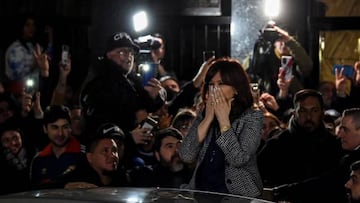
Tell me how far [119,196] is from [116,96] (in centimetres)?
456

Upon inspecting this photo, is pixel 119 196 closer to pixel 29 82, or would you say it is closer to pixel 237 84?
pixel 237 84

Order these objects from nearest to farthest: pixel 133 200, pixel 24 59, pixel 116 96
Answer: pixel 133 200 < pixel 116 96 < pixel 24 59

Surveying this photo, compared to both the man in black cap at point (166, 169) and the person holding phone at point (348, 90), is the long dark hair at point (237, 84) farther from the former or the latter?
the person holding phone at point (348, 90)

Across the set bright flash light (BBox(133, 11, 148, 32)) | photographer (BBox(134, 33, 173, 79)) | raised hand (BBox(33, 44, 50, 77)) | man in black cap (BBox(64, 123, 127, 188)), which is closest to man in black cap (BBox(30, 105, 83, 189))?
man in black cap (BBox(64, 123, 127, 188))

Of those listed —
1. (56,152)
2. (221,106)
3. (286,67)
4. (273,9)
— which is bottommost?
(56,152)

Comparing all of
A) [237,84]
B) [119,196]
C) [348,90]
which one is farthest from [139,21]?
[119,196]

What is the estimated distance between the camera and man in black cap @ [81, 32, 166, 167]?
8828 mm

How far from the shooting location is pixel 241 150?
20.1 ft

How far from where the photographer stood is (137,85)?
30.5 feet

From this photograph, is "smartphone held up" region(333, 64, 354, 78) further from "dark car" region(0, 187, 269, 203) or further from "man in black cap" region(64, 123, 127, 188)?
"dark car" region(0, 187, 269, 203)

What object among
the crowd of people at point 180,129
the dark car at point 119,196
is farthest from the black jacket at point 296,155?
the dark car at point 119,196

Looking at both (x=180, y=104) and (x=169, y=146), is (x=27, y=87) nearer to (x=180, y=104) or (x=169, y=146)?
(x=180, y=104)

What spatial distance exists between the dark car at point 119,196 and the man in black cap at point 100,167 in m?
2.78

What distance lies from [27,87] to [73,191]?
6.55 meters
